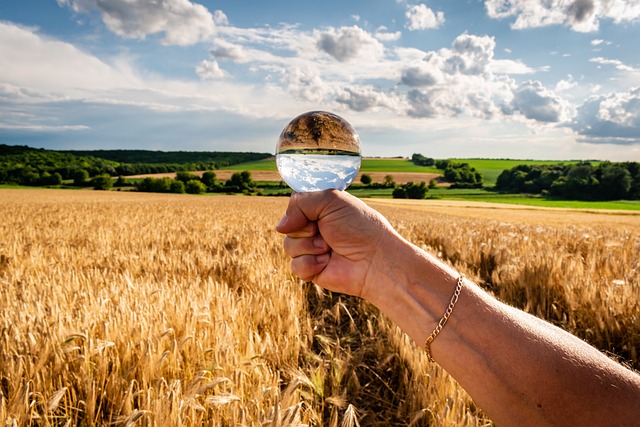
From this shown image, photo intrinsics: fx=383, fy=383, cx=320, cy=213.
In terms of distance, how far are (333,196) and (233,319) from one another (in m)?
1.69

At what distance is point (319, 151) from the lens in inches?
71.4

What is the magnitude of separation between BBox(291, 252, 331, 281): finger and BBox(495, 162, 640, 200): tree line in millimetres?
86915

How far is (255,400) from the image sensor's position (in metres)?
1.91

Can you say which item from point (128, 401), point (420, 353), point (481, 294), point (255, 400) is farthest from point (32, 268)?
point (481, 294)

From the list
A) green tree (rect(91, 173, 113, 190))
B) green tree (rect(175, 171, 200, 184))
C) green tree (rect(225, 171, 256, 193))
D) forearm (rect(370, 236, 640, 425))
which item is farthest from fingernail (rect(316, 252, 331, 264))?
green tree (rect(91, 173, 113, 190))

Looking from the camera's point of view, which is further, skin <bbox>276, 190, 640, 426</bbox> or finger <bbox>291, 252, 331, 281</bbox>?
finger <bbox>291, 252, 331, 281</bbox>

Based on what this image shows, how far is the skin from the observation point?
1.17 metres

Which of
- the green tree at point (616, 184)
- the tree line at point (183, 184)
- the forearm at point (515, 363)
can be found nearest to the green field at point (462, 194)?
the tree line at point (183, 184)

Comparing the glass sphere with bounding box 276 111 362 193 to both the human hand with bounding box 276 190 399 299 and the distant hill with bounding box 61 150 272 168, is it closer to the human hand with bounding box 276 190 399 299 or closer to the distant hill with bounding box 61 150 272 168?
the human hand with bounding box 276 190 399 299

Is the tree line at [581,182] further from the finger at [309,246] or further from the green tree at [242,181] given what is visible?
the finger at [309,246]

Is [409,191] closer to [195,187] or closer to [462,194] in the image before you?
[462,194]

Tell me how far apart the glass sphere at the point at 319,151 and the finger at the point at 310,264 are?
39 centimetres

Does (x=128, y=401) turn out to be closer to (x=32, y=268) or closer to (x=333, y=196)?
(x=333, y=196)

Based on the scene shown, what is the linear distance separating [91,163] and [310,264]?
124 m
